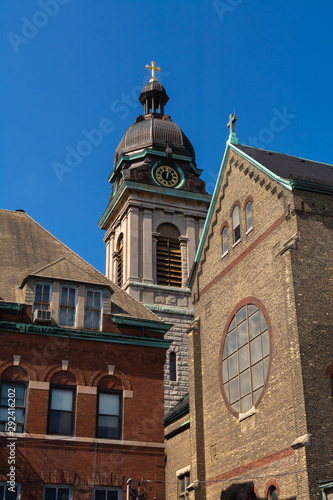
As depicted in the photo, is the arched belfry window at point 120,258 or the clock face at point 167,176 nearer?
the arched belfry window at point 120,258

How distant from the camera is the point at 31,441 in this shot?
23141 millimetres

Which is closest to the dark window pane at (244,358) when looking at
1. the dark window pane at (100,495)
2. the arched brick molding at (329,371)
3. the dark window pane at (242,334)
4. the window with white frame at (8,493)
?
the dark window pane at (242,334)

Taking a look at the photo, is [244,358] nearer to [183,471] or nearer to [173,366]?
[183,471]

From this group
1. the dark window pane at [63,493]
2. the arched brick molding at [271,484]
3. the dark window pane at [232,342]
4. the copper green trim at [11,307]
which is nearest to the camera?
the dark window pane at [63,493]

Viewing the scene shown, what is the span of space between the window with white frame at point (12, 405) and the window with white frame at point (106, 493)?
122 inches

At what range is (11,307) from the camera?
80.9 ft

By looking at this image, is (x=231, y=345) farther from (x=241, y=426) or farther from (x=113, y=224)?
(x=113, y=224)

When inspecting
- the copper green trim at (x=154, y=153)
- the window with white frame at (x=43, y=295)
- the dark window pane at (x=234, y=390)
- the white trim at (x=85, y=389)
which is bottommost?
the white trim at (x=85, y=389)

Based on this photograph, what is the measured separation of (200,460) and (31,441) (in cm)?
1010

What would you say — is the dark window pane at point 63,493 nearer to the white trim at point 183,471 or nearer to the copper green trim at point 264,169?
the white trim at point 183,471

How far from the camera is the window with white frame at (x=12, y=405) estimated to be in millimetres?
23188

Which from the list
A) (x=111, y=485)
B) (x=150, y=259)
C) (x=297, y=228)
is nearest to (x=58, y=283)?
(x=111, y=485)

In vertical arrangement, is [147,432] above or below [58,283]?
below

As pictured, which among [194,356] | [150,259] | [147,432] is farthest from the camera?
[150,259]
